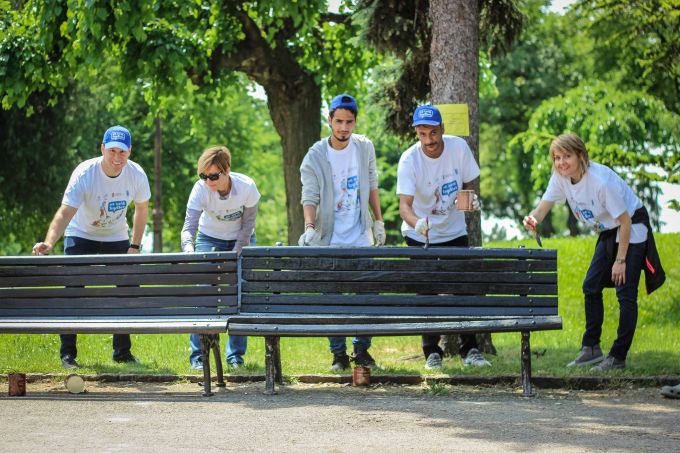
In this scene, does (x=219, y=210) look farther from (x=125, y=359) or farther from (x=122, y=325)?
(x=125, y=359)

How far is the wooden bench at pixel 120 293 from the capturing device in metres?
7.78

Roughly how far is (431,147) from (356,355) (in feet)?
5.42

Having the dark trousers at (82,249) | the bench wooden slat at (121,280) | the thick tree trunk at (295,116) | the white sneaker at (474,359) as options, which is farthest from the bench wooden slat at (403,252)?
the thick tree trunk at (295,116)

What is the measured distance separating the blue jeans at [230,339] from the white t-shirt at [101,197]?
0.65 meters

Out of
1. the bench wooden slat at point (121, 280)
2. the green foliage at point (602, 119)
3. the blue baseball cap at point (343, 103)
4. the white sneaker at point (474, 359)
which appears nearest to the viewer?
the bench wooden slat at point (121, 280)

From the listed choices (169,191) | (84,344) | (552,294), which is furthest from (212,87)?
(169,191)

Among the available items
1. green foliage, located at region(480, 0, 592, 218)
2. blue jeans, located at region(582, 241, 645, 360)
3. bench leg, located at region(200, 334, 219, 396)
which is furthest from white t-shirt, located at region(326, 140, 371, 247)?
green foliage, located at region(480, 0, 592, 218)

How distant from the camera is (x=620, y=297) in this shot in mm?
8445

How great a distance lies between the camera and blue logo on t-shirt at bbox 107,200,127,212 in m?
9.13

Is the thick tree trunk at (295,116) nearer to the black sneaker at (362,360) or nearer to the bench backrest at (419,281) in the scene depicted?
the black sneaker at (362,360)

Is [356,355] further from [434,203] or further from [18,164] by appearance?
[18,164]

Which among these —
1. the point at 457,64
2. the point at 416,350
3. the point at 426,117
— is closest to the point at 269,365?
the point at 426,117

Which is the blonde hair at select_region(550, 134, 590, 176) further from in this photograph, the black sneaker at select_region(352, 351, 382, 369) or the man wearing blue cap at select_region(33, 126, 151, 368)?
the man wearing blue cap at select_region(33, 126, 151, 368)

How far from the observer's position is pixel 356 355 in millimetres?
8781
